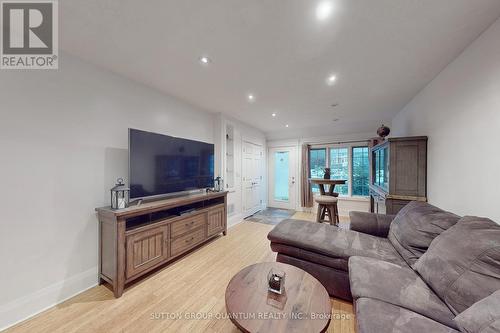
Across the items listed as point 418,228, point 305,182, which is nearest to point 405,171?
point 418,228

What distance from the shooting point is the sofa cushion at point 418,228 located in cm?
155

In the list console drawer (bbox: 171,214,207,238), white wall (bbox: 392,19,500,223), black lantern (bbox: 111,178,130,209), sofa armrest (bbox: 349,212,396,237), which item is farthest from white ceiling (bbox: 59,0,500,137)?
console drawer (bbox: 171,214,207,238)

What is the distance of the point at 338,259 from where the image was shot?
1.79 metres

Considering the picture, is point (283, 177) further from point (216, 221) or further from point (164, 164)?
point (164, 164)

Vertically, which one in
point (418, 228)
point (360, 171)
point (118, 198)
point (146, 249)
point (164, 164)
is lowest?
point (146, 249)

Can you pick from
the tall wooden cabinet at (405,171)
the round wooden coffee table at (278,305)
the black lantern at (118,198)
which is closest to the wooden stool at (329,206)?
the tall wooden cabinet at (405,171)

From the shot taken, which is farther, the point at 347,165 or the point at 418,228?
the point at 347,165

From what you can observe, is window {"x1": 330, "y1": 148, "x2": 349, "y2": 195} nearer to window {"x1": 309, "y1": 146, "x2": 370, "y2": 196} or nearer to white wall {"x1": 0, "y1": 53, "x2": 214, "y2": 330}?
window {"x1": 309, "y1": 146, "x2": 370, "y2": 196}

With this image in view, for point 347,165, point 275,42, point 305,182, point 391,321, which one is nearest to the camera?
point 391,321

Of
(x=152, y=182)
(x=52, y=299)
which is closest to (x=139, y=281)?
(x=52, y=299)

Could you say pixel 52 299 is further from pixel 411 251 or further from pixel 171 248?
pixel 411 251

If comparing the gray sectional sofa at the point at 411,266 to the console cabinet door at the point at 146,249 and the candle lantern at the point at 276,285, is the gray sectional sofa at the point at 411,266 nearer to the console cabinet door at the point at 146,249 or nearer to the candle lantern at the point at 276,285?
the candle lantern at the point at 276,285

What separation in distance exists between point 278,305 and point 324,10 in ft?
6.70

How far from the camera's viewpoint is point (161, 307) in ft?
5.52
